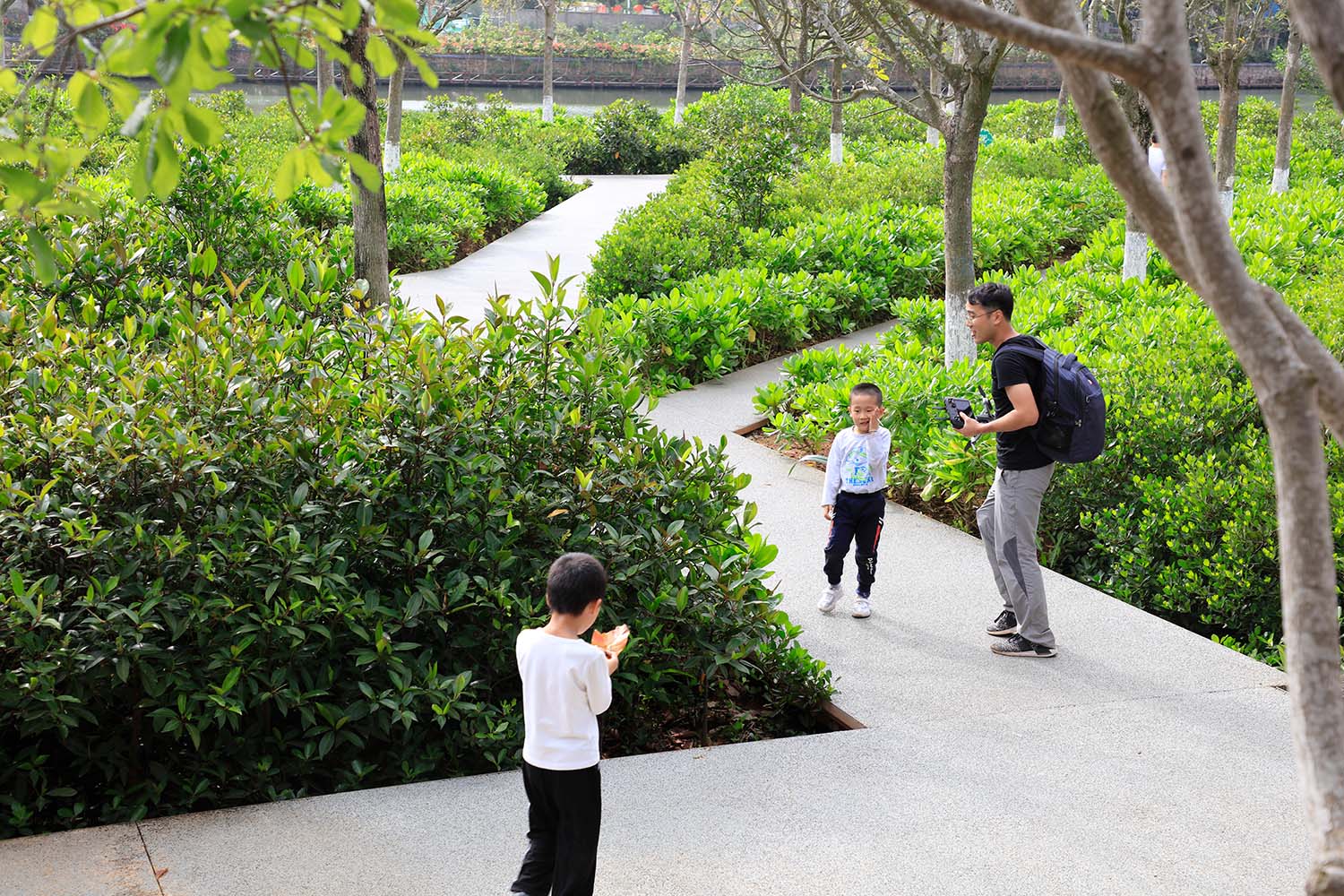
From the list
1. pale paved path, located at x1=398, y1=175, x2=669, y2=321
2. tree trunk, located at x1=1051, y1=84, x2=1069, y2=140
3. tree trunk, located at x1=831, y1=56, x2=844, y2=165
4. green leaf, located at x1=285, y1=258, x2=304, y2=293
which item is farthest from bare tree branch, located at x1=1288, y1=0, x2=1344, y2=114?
tree trunk, located at x1=1051, y1=84, x2=1069, y2=140

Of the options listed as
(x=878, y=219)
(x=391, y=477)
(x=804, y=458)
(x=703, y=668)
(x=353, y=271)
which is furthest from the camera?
(x=878, y=219)

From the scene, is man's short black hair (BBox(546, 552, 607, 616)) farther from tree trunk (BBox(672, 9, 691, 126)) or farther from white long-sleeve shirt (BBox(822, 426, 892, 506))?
tree trunk (BBox(672, 9, 691, 126))

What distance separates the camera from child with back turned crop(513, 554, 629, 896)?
3.15 m

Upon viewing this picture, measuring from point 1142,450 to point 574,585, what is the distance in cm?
486

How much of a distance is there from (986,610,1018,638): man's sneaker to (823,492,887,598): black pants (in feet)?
1.96

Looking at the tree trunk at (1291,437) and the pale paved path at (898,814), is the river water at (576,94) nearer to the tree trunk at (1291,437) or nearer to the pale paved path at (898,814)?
the pale paved path at (898,814)

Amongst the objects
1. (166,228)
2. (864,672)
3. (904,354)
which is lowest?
(864,672)

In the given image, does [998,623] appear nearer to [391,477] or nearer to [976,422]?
[976,422]

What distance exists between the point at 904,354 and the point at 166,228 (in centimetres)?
516

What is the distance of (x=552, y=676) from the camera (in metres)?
3.15

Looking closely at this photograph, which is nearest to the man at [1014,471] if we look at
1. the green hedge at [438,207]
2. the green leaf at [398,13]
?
the green leaf at [398,13]

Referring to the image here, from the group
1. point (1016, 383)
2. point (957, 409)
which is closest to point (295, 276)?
point (957, 409)

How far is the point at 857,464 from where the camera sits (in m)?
5.77

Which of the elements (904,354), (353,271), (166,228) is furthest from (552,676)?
(904,354)
